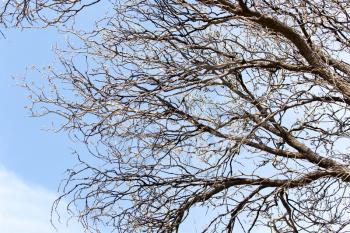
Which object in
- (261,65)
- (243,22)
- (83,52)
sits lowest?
(261,65)

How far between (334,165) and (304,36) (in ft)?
5.63

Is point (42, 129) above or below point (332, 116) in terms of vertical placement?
above

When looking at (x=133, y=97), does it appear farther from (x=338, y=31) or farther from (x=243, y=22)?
(x=338, y=31)

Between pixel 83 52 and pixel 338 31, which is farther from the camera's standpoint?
pixel 83 52

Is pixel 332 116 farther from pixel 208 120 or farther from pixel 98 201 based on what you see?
pixel 98 201

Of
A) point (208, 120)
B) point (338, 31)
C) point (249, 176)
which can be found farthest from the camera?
point (208, 120)

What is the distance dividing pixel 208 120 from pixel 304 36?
1957mm

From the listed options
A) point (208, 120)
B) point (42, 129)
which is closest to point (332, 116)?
point (208, 120)

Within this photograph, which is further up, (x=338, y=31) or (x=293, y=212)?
(x=338, y=31)

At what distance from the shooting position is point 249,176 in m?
8.67

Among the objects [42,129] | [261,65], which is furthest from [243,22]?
[42,129]

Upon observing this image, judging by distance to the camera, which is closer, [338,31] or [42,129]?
[338,31]

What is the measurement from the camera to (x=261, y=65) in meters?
8.03

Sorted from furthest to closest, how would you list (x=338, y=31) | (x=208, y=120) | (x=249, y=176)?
(x=208, y=120)
(x=249, y=176)
(x=338, y=31)
